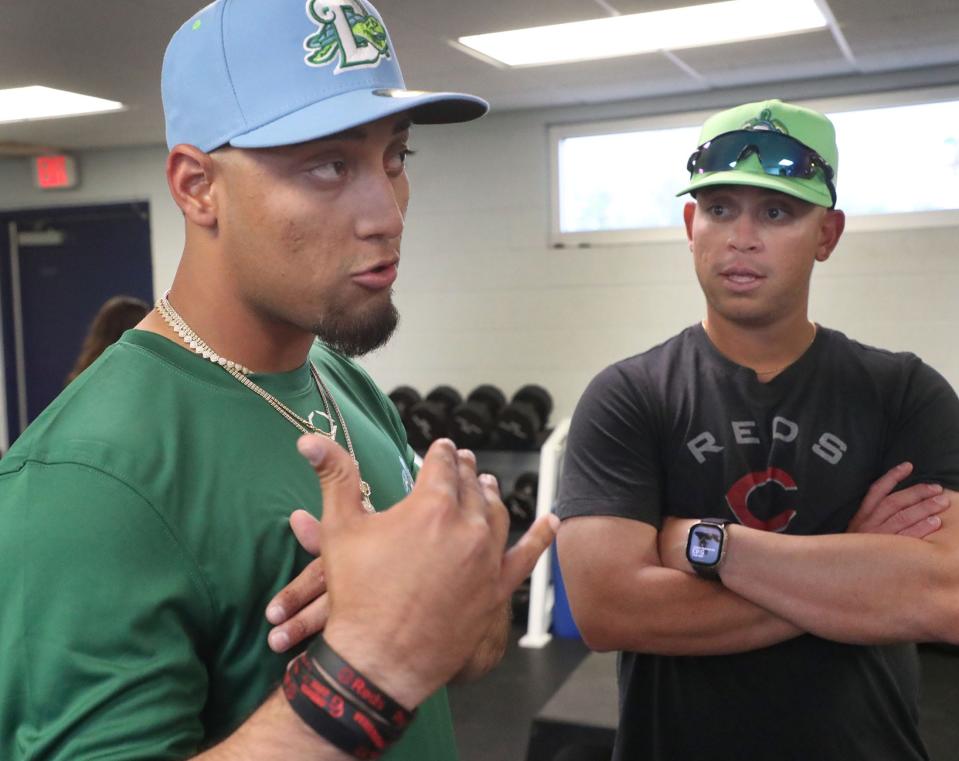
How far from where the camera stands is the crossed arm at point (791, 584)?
1.25m

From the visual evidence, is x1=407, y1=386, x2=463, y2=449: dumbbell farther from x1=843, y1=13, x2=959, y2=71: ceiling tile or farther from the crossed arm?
the crossed arm

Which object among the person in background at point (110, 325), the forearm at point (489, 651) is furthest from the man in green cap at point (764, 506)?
the person in background at point (110, 325)

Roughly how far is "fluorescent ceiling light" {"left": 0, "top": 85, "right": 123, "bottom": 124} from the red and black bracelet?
3982 millimetres

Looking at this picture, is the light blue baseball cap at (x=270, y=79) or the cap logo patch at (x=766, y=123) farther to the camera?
the cap logo patch at (x=766, y=123)

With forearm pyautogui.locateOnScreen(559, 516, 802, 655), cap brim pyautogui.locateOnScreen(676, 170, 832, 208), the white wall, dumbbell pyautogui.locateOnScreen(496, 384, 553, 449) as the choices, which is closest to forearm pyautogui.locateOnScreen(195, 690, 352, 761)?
forearm pyautogui.locateOnScreen(559, 516, 802, 655)

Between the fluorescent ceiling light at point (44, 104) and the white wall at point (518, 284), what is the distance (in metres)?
1.62

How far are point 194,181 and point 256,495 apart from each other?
311 mm

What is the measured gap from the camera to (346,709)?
634 millimetres

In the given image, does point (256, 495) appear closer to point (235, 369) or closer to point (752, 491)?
point (235, 369)

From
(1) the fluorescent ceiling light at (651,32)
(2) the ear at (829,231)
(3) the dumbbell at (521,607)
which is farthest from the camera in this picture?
(3) the dumbbell at (521,607)

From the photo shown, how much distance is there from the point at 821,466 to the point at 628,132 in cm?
361

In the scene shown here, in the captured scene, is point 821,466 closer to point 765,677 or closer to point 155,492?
point 765,677

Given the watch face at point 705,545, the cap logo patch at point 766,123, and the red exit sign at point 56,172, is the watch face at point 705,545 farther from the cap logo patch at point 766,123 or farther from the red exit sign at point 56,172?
the red exit sign at point 56,172

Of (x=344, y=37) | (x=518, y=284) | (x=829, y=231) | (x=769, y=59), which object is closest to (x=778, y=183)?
(x=829, y=231)
